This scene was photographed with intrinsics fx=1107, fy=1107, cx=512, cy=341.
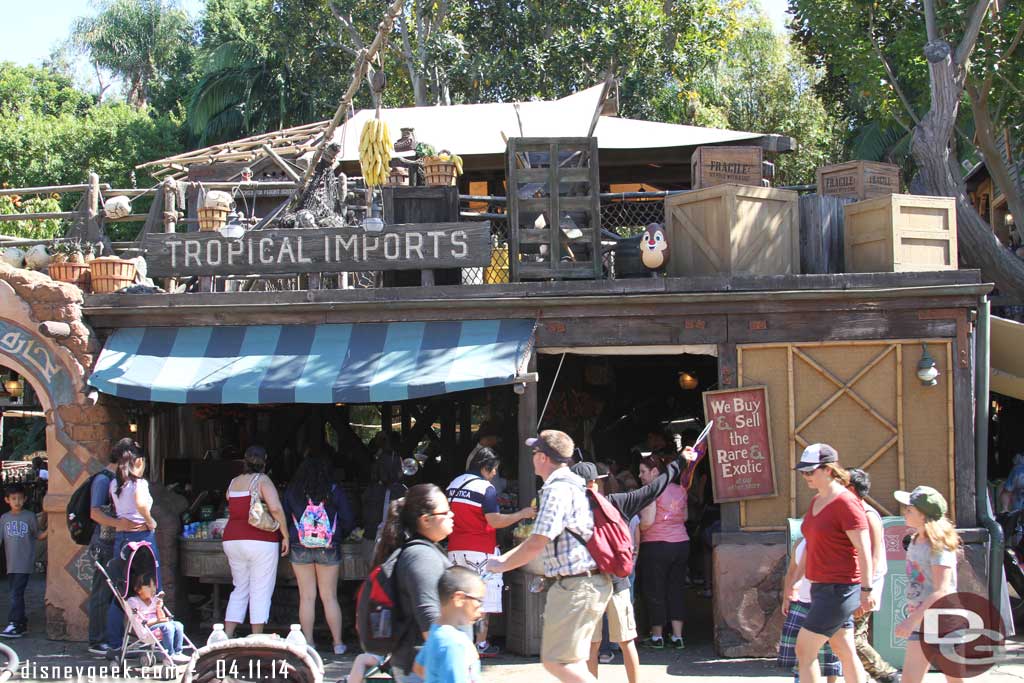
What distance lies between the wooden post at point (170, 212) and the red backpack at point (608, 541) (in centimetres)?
603

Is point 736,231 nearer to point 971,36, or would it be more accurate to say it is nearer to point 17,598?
point 17,598

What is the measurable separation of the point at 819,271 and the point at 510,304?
2789mm

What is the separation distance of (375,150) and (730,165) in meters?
3.26

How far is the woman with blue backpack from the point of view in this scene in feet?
30.1

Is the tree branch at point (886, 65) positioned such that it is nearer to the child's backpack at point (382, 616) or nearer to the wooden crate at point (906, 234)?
the wooden crate at point (906, 234)

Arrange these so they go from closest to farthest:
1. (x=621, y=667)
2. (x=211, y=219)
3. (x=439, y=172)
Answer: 1. (x=621, y=667)
2. (x=211, y=219)
3. (x=439, y=172)

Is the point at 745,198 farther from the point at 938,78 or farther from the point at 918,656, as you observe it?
the point at 938,78

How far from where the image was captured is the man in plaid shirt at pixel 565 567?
6285 mm

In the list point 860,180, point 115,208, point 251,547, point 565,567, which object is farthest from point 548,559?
point 115,208

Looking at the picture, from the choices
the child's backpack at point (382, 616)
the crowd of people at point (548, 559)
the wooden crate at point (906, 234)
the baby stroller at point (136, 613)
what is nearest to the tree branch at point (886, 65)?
the wooden crate at point (906, 234)

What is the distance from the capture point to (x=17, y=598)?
10.0 meters

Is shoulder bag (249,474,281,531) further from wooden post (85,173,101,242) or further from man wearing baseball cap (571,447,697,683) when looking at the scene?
wooden post (85,173,101,242)

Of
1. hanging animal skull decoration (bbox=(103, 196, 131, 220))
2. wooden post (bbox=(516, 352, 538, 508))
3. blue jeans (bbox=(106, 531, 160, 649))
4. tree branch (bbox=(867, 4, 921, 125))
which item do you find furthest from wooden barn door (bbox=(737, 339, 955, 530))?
tree branch (bbox=(867, 4, 921, 125))

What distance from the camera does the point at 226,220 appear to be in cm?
1064
